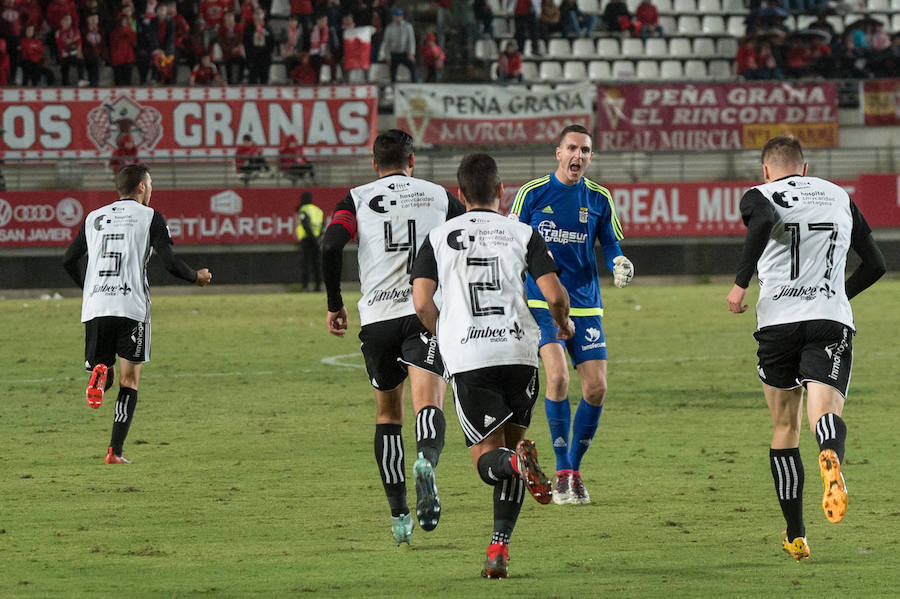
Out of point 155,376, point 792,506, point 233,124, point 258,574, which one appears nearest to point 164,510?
point 258,574

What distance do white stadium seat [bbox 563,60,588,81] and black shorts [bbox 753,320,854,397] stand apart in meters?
29.4

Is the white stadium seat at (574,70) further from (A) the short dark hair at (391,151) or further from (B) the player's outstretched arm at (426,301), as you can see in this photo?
(B) the player's outstretched arm at (426,301)

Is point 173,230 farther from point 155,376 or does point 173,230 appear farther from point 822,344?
point 822,344

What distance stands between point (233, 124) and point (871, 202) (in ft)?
46.1

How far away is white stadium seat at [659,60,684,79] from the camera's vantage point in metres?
36.3

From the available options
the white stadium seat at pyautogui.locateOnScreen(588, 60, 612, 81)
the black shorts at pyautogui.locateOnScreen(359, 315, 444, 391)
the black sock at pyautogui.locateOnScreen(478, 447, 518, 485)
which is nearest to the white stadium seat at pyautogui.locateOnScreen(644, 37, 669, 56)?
the white stadium seat at pyautogui.locateOnScreen(588, 60, 612, 81)

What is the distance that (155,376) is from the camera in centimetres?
1587

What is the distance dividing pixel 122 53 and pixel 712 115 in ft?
44.2

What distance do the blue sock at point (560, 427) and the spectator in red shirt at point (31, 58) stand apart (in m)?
25.6

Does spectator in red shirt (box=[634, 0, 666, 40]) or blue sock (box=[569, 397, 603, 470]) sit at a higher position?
spectator in red shirt (box=[634, 0, 666, 40])

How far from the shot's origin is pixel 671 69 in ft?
120

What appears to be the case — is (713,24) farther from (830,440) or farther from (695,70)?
(830,440)

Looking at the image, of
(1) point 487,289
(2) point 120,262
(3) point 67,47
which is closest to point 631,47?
(3) point 67,47

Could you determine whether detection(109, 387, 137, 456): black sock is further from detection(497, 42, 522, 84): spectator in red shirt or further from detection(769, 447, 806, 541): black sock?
detection(497, 42, 522, 84): spectator in red shirt
